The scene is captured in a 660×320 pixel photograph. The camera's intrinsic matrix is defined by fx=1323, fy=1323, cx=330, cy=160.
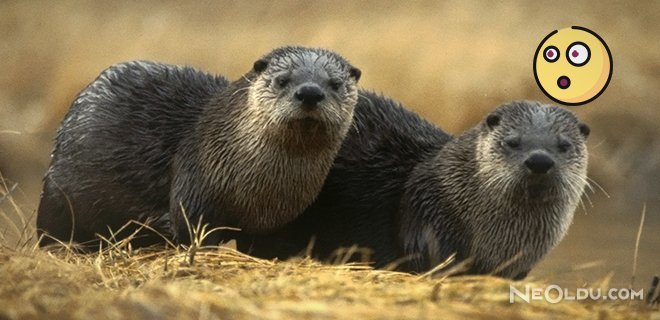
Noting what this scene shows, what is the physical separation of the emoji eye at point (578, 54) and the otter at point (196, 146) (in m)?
1.14

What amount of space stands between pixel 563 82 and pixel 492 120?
93 centimetres

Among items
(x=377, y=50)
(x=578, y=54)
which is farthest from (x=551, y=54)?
(x=377, y=50)

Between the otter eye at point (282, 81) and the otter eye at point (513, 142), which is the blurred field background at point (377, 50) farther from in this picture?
the otter eye at point (282, 81)

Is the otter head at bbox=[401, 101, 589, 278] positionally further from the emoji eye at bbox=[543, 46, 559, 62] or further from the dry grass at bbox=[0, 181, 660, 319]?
the emoji eye at bbox=[543, 46, 559, 62]

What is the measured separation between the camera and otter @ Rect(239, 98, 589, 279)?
4.08 m

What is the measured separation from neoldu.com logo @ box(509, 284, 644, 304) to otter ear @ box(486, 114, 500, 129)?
691 mm

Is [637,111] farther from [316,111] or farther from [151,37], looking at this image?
[316,111]

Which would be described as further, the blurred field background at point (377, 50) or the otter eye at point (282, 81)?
the blurred field background at point (377, 50)

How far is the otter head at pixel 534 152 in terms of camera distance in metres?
4.01

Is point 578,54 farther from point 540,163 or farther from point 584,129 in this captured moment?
point 540,163

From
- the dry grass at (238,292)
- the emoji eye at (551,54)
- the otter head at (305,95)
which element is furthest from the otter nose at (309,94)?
the emoji eye at (551,54)

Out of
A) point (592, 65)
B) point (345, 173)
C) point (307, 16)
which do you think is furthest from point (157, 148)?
point (307, 16)

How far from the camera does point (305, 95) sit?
3.92 meters

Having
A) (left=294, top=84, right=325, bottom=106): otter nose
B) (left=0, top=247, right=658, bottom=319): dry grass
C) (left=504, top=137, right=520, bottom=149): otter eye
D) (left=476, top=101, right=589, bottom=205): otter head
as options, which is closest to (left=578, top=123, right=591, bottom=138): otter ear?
(left=476, top=101, right=589, bottom=205): otter head
